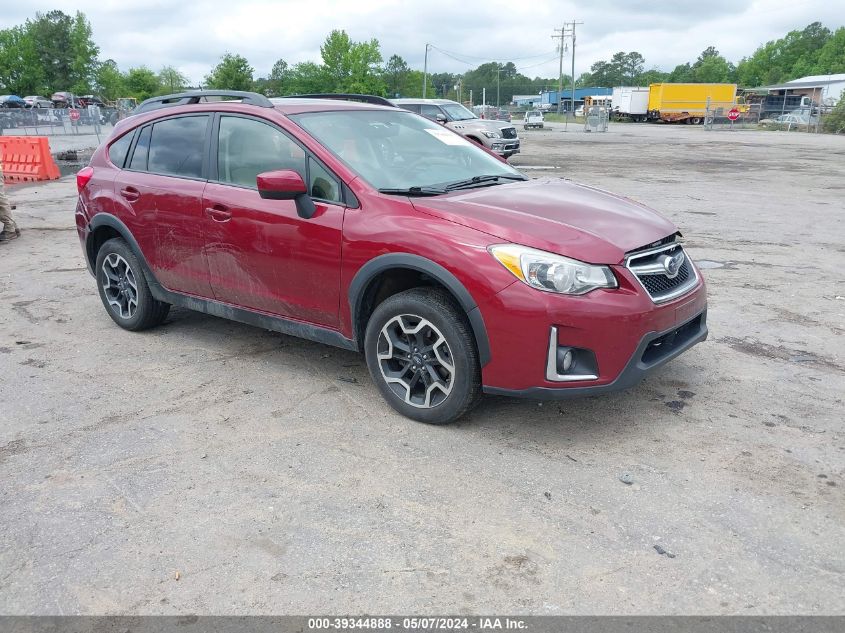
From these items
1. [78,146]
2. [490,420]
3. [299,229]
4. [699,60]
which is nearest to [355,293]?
→ [299,229]

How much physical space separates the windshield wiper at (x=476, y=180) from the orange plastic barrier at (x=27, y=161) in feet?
53.5

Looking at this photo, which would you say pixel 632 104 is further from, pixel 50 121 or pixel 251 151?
pixel 251 151

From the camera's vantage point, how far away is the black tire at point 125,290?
5.65 meters

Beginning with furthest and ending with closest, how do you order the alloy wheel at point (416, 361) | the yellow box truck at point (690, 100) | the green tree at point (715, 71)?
the green tree at point (715, 71)
the yellow box truck at point (690, 100)
the alloy wheel at point (416, 361)

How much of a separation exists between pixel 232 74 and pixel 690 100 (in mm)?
50937

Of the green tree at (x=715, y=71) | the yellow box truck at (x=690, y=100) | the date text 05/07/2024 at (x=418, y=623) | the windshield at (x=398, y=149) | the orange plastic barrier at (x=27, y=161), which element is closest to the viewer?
the date text 05/07/2024 at (x=418, y=623)

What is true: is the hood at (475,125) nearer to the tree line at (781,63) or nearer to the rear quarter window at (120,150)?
the rear quarter window at (120,150)

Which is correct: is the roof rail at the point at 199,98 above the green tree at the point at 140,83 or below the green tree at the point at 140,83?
below

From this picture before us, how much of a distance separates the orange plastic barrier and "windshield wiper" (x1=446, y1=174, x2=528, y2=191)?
1629cm

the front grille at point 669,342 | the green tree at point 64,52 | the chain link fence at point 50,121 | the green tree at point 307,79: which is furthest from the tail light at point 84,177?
the green tree at point 64,52

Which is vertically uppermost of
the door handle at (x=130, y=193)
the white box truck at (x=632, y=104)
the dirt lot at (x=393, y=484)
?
the white box truck at (x=632, y=104)

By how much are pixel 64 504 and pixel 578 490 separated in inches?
93.6

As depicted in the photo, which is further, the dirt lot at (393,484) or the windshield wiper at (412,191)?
the windshield wiper at (412,191)

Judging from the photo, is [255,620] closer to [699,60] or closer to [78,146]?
[78,146]
